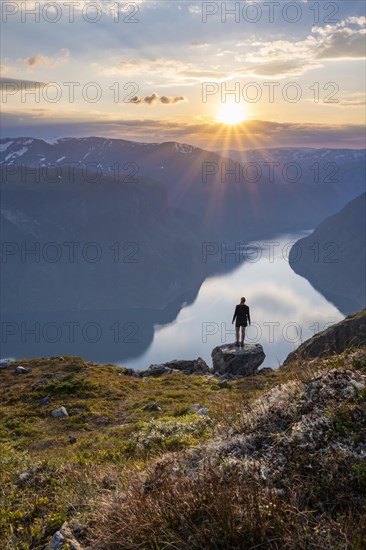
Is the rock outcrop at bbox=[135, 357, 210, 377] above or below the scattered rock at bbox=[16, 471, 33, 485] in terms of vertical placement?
below

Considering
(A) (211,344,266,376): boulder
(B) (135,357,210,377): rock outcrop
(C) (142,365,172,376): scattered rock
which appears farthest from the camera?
(B) (135,357,210,377): rock outcrop

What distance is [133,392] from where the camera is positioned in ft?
79.9

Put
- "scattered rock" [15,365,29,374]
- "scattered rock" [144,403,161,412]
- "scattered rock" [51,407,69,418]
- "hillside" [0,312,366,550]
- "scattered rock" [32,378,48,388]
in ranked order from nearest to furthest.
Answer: "hillside" [0,312,366,550] → "scattered rock" [144,403,161,412] → "scattered rock" [51,407,69,418] → "scattered rock" [32,378,48,388] → "scattered rock" [15,365,29,374]

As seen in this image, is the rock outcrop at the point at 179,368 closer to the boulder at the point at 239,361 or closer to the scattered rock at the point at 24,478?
the boulder at the point at 239,361

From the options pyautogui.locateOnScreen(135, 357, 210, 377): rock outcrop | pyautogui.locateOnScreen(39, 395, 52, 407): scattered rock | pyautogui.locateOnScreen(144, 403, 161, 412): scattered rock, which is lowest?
pyautogui.locateOnScreen(135, 357, 210, 377): rock outcrop

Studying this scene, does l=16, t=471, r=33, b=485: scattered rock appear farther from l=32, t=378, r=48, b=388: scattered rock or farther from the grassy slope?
l=32, t=378, r=48, b=388: scattered rock

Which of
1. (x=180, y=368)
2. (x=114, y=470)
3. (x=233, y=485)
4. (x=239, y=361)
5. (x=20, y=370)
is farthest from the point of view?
(x=180, y=368)

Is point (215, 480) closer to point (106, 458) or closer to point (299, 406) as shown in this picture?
point (299, 406)

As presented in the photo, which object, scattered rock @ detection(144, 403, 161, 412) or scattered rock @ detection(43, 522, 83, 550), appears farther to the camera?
scattered rock @ detection(144, 403, 161, 412)

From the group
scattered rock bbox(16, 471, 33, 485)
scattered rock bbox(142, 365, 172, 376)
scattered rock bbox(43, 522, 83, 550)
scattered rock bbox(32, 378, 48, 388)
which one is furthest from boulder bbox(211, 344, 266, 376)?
scattered rock bbox(43, 522, 83, 550)

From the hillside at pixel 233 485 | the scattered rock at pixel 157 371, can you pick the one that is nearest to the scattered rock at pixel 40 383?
the scattered rock at pixel 157 371

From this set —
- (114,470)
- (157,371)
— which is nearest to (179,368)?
(157,371)

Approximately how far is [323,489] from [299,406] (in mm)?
2015

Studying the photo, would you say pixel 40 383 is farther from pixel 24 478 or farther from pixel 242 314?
pixel 24 478
